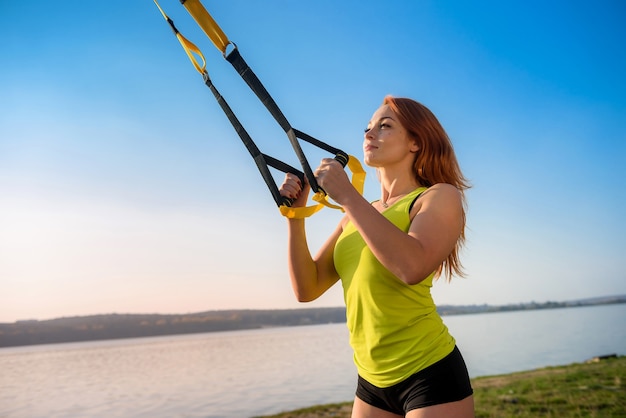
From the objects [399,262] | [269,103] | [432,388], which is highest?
[269,103]

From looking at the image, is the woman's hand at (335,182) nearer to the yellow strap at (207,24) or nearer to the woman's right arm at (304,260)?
the woman's right arm at (304,260)

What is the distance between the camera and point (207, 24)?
1753 millimetres

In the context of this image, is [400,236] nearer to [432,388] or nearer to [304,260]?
[432,388]

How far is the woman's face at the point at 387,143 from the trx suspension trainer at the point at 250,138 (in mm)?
202

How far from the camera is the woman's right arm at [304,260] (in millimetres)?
2248

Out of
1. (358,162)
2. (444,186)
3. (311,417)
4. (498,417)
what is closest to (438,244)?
(444,186)

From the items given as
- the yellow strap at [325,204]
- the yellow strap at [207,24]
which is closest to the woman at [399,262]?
the yellow strap at [325,204]

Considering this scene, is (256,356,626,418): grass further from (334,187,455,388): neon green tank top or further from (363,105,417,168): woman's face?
(363,105,417,168): woman's face

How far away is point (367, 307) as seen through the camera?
2084 millimetres

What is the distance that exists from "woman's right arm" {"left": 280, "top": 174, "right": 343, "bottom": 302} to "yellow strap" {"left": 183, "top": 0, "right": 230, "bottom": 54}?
688 mm

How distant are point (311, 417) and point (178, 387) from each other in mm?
13071

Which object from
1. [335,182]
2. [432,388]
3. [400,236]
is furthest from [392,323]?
[335,182]

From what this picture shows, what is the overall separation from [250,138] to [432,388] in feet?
4.25

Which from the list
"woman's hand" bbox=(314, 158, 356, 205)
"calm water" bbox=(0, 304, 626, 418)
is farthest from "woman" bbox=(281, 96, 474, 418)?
"calm water" bbox=(0, 304, 626, 418)
